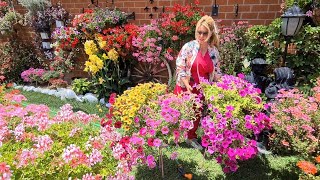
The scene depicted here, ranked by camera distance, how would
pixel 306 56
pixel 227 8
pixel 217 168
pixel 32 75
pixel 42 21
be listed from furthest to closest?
pixel 32 75 < pixel 42 21 < pixel 227 8 < pixel 306 56 < pixel 217 168

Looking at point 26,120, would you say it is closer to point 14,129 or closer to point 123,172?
point 14,129

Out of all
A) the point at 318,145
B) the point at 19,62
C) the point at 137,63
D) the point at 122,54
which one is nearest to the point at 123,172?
the point at 318,145

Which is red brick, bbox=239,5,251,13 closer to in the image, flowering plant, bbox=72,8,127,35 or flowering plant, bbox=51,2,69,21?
flowering plant, bbox=72,8,127,35

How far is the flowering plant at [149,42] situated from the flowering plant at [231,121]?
199cm

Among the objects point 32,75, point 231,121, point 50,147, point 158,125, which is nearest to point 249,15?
point 231,121

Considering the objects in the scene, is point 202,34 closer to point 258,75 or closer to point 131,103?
point 258,75

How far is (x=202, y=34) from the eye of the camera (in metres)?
3.03

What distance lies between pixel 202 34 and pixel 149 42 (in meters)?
1.59

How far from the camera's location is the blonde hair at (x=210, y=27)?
3010mm

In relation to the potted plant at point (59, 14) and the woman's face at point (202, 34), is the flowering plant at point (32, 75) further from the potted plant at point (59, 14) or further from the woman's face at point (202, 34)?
the woman's face at point (202, 34)

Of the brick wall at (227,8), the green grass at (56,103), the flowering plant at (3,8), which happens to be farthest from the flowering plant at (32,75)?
the brick wall at (227,8)

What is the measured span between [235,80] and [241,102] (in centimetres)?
33

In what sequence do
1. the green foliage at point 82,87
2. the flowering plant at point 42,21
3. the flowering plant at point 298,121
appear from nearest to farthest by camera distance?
the flowering plant at point 298,121 → the green foliage at point 82,87 → the flowering plant at point 42,21

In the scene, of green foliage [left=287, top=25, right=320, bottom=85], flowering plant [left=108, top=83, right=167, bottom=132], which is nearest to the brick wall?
green foliage [left=287, top=25, right=320, bottom=85]
